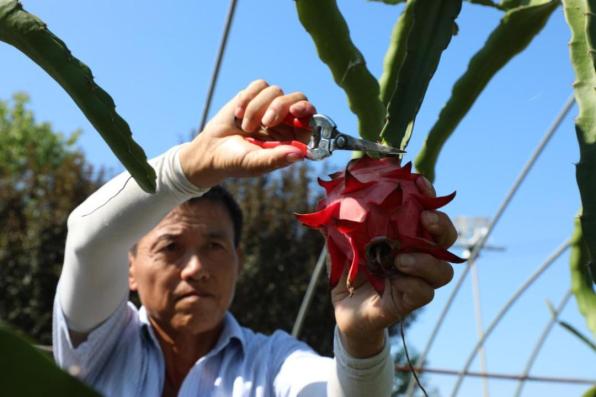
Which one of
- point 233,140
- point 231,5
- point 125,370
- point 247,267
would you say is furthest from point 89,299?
point 247,267

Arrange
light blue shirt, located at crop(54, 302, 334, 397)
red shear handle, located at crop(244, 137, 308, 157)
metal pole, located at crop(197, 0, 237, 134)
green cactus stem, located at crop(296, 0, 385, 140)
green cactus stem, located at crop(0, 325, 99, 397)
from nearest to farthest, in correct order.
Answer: green cactus stem, located at crop(0, 325, 99, 397), red shear handle, located at crop(244, 137, 308, 157), green cactus stem, located at crop(296, 0, 385, 140), light blue shirt, located at crop(54, 302, 334, 397), metal pole, located at crop(197, 0, 237, 134)

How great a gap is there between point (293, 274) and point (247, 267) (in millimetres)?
423

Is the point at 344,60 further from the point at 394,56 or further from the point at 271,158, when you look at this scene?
the point at 271,158

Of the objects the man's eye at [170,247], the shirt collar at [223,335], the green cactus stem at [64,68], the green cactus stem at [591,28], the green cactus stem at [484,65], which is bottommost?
the shirt collar at [223,335]

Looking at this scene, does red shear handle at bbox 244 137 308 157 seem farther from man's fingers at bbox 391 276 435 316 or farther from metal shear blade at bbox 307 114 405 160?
man's fingers at bbox 391 276 435 316

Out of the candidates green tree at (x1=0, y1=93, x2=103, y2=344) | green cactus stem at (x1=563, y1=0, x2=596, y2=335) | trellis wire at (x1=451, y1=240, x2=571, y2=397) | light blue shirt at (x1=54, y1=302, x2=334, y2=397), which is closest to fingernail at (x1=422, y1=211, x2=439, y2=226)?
green cactus stem at (x1=563, y1=0, x2=596, y2=335)

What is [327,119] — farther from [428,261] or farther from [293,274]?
[293,274]

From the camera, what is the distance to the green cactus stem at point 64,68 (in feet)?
1.93

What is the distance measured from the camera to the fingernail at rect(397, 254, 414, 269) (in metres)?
0.59

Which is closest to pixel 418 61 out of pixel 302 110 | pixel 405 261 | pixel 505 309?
pixel 302 110

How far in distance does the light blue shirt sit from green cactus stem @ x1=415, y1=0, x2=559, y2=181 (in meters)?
0.43

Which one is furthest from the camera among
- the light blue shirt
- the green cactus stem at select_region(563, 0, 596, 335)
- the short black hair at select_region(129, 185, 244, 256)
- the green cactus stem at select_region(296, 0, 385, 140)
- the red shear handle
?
the short black hair at select_region(129, 185, 244, 256)

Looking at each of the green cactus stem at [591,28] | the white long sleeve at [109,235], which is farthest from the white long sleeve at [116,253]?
the green cactus stem at [591,28]

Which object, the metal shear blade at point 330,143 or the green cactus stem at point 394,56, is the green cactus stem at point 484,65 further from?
the metal shear blade at point 330,143
